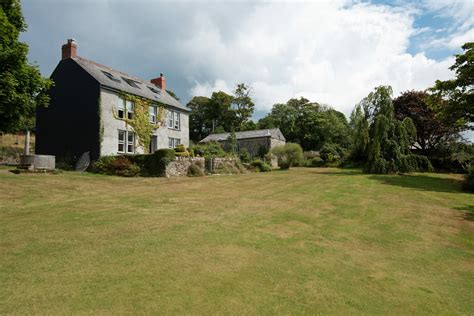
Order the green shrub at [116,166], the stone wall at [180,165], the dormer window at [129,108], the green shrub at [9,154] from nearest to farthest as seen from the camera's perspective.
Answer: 1. the green shrub at [116,166]
2. the stone wall at [180,165]
3. the dormer window at [129,108]
4. the green shrub at [9,154]

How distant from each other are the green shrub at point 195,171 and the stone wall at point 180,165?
226mm

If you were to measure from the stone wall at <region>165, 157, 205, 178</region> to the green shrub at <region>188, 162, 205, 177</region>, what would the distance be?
0.23 m

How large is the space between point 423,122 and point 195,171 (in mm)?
23564

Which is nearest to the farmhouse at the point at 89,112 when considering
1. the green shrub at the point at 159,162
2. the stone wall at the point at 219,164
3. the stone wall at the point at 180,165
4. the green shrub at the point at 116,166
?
the green shrub at the point at 116,166

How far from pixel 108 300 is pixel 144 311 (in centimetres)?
57

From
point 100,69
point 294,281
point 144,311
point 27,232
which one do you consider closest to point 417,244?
point 294,281

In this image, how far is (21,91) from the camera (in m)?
15.7

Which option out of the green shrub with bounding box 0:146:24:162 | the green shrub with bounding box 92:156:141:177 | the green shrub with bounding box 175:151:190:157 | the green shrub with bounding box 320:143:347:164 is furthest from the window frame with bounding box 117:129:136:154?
the green shrub with bounding box 320:143:347:164

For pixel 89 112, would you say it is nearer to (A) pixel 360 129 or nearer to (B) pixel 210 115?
(A) pixel 360 129

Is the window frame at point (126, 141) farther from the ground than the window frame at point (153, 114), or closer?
closer

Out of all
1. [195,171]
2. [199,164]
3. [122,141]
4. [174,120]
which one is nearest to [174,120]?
[174,120]

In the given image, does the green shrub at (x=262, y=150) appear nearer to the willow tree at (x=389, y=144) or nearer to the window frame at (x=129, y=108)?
the willow tree at (x=389, y=144)

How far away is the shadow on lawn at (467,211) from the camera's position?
10.5m

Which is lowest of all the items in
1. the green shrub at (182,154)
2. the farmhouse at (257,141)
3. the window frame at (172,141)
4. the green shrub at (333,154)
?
the green shrub at (182,154)
